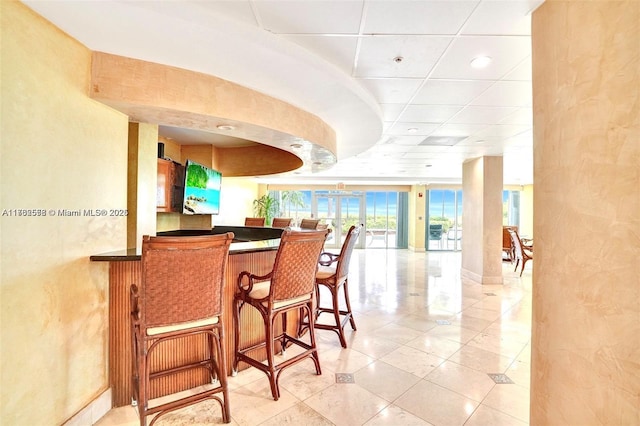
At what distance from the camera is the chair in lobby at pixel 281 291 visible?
2.16 m

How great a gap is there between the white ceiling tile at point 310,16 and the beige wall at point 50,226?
125cm

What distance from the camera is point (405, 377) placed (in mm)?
2434

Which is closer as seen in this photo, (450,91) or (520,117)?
(450,91)

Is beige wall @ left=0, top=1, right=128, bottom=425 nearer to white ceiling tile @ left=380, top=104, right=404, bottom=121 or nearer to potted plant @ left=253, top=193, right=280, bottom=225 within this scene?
white ceiling tile @ left=380, top=104, right=404, bottom=121

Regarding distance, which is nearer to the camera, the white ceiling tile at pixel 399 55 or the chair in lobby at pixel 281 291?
the white ceiling tile at pixel 399 55

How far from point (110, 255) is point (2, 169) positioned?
0.78 meters

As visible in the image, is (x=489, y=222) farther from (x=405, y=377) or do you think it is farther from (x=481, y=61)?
(x=405, y=377)

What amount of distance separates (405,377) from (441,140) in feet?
11.9

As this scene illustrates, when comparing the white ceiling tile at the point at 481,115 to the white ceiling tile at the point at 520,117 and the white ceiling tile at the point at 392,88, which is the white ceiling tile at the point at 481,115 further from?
the white ceiling tile at the point at 392,88

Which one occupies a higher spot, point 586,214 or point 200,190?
point 200,190

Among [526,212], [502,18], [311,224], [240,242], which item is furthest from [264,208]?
[526,212]

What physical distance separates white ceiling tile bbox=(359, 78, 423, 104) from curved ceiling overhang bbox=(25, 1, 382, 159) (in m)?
0.08

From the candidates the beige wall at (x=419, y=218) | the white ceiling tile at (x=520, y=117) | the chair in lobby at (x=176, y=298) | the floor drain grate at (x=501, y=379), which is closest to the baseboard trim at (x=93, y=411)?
the chair in lobby at (x=176, y=298)

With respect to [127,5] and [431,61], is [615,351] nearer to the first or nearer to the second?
[431,61]
